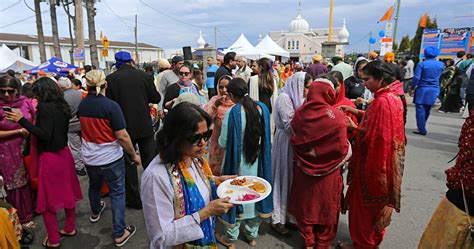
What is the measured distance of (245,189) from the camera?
187cm

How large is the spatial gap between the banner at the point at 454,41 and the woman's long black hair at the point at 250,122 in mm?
20992

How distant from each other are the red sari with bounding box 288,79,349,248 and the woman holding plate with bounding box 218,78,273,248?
31 centimetres

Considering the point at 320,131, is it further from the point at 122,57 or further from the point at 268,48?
the point at 268,48

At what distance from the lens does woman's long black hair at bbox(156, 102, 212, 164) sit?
1.37 metres

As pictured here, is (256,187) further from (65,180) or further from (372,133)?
(65,180)

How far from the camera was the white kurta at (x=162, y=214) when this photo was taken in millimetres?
1363

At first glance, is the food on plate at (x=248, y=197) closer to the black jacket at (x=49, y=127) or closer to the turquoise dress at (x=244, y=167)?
the turquoise dress at (x=244, y=167)

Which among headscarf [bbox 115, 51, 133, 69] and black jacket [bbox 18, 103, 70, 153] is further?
headscarf [bbox 115, 51, 133, 69]

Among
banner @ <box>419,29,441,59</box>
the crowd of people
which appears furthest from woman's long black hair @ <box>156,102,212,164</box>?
banner @ <box>419,29,441,59</box>

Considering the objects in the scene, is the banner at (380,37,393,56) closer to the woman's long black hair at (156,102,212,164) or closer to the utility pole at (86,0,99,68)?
the utility pole at (86,0,99,68)

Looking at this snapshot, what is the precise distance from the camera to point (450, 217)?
1618mm

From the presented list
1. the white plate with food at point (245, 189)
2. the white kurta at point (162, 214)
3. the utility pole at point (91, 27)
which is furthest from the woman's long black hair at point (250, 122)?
the utility pole at point (91, 27)

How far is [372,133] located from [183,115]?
5.55ft

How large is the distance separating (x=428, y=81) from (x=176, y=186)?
7.37m
